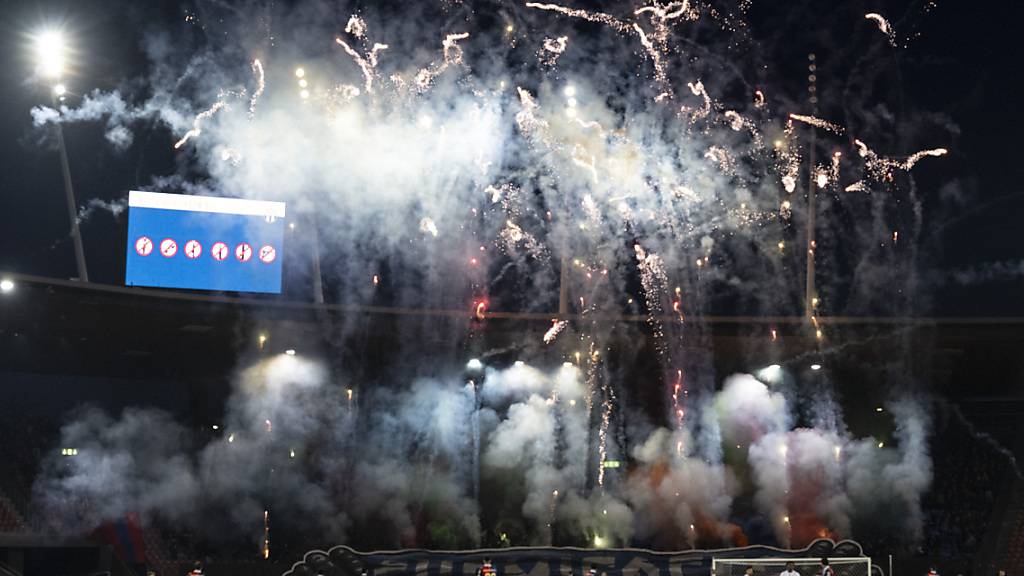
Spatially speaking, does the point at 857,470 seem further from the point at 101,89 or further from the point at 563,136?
the point at 101,89

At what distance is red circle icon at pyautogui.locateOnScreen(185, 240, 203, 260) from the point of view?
27.6 m

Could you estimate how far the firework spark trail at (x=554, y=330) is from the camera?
3173 cm

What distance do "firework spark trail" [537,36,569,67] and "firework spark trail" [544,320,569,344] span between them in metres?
7.85

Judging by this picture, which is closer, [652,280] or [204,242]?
[204,242]

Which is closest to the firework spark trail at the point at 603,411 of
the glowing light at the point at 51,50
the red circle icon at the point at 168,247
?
the red circle icon at the point at 168,247

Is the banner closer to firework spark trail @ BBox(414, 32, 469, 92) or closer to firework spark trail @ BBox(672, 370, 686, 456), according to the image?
firework spark trail @ BBox(672, 370, 686, 456)

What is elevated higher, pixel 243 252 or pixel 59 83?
pixel 59 83

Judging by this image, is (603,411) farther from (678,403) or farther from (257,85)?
(257,85)

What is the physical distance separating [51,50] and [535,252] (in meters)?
12.7

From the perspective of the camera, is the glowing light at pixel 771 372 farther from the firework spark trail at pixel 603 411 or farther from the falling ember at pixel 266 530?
the falling ember at pixel 266 530

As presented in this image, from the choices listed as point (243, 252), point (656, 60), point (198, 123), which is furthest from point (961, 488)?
point (198, 123)

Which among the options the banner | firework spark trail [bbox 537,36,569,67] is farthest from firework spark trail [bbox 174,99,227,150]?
the banner

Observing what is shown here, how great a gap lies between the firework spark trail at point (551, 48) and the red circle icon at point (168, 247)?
383 inches

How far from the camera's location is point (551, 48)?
26.8 m
